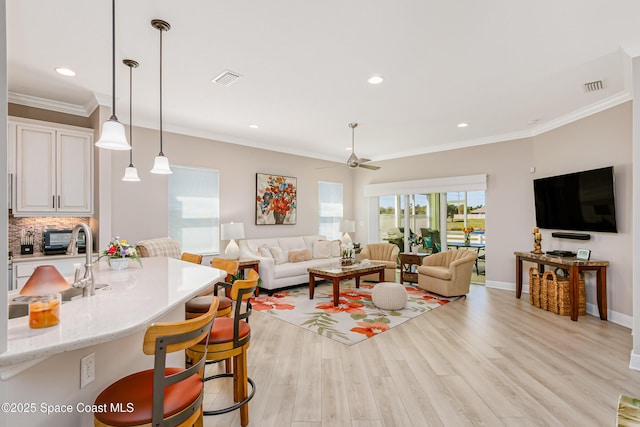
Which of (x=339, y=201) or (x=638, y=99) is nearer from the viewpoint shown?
(x=638, y=99)

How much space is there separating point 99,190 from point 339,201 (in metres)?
5.41

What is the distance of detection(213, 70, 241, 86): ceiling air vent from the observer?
10.9 feet

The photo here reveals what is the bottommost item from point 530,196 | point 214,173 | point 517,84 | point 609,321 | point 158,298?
point 609,321

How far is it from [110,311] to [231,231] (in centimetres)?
412

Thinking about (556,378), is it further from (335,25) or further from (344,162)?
(344,162)

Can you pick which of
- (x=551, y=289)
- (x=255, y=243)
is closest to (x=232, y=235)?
(x=255, y=243)

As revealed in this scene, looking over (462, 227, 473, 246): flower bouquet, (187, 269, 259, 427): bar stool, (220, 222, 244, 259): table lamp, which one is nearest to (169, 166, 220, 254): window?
(220, 222, 244, 259): table lamp

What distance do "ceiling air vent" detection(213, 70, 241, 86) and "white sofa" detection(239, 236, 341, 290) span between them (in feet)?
9.98

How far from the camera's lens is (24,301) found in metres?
1.63

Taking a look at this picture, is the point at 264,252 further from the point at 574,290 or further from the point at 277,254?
the point at 574,290

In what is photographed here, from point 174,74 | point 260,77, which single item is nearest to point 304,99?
point 260,77

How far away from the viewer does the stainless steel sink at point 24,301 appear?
142 centimetres

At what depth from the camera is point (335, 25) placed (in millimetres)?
2492

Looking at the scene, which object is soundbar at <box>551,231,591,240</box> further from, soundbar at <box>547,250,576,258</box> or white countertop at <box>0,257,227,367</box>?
white countertop at <box>0,257,227,367</box>
